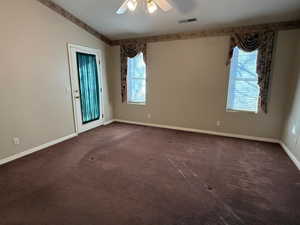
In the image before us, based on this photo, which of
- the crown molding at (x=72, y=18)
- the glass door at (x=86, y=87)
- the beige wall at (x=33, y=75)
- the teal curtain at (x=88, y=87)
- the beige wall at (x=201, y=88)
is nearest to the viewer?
the beige wall at (x=33, y=75)

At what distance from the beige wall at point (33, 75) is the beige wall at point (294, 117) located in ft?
15.3

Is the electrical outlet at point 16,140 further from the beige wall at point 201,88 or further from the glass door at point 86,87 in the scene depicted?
the beige wall at point 201,88

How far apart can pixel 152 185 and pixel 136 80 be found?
3433 millimetres

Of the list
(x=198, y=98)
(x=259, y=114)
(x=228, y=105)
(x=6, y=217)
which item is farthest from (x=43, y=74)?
(x=259, y=114)

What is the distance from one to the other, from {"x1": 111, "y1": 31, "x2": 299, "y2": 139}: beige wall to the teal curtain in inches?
35.5

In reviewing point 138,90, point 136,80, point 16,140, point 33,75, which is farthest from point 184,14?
point 16,140

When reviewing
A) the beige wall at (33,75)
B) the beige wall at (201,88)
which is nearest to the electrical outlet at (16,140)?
the beige wall at (33,75)

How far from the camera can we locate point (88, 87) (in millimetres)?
4457

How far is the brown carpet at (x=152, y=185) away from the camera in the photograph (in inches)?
69.4

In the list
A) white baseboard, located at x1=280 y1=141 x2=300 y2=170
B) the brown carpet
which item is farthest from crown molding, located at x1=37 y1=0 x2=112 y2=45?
white baseboard, located at x1=280 y1=141 x2=300 y2=170

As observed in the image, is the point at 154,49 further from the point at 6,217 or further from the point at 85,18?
the point at 6,217

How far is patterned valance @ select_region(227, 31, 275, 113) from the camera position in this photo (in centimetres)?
340

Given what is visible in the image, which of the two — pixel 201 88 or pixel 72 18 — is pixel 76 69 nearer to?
pixel 72 18

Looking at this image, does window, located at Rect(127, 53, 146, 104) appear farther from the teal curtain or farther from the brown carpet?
the brown carpet
